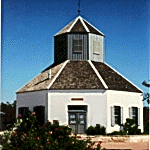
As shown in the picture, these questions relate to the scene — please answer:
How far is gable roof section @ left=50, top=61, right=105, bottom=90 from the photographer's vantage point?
24031mm

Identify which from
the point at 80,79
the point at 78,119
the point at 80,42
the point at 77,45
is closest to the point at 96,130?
the point at 78,119

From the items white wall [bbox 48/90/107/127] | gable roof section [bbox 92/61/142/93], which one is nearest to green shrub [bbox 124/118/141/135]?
white wall [bbox 48/90/107/127]

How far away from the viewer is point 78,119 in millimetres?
23984

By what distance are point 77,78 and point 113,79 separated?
3183 millimetres

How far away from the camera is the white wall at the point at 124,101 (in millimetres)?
23984

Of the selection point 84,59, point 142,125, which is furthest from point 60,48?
point 142,125

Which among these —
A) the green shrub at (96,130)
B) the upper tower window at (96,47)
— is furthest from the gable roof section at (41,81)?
the green shrub at (96,130)

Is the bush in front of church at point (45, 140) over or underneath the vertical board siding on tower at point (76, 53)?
underneath

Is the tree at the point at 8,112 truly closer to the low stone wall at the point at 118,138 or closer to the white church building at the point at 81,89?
the white church building at the point at 81,89

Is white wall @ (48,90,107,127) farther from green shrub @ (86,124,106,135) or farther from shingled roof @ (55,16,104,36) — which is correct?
shingled roof @ (55,16,104,36)

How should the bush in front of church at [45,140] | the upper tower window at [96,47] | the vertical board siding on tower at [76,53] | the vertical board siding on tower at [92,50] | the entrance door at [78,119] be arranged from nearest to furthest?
the bush in front of church at [45,140]
the entrance door at [78,119]
the vertical board siding on tower at [76,53]
the vertical board siding on tower at [92,50]
the upper tower window at [96,47]

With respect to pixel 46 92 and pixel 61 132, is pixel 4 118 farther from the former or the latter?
pixel 61 132

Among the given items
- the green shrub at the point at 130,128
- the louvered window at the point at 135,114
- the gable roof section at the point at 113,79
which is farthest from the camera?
the louvered window at the point at 135,114

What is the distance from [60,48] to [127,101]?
7752 millimetres
